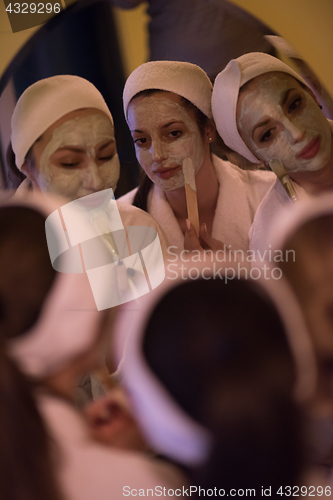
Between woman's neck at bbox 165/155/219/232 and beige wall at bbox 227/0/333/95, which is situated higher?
beige wall at bbox 227/0/333/95

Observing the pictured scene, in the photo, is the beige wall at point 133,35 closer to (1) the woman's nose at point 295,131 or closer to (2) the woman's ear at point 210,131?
(2) the woman's ear at point 210,131

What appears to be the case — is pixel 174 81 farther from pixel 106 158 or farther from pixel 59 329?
pixel 59 329

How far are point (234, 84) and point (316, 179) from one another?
253 millimetres

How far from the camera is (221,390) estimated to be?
0.65 m

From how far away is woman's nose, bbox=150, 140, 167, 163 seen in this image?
72 cm

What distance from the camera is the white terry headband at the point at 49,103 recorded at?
2.36ft

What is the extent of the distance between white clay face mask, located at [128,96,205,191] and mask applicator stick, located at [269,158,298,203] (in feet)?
0.48

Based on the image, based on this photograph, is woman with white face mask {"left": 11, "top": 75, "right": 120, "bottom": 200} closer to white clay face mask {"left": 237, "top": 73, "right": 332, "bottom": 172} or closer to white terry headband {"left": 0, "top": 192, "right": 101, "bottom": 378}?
white terry headband {"left": 0, "top": 192, "right": 101, "bottom": 378}

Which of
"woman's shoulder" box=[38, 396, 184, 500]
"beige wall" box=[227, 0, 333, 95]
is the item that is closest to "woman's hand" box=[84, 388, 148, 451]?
"woman's shoulder" box=[38, 396, 184, 500]

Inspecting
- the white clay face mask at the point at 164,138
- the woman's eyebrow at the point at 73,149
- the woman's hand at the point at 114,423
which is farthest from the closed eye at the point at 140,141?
the woman's hand at the point at 114,423

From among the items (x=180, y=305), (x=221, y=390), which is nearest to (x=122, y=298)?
(x=180, y=305)

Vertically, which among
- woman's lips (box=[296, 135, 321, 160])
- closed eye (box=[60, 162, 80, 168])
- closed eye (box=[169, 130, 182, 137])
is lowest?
woman's lips (box=[296, 135, 321, 160])

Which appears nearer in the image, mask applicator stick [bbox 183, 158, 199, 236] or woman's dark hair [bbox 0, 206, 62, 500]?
woman's dark hair [bbox 0, 206, 62, 500]

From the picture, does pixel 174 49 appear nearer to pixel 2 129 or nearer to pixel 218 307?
pixel 2 129
